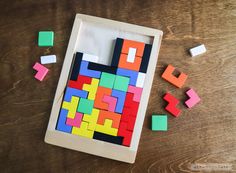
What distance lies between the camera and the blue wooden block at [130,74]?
81 centimetres

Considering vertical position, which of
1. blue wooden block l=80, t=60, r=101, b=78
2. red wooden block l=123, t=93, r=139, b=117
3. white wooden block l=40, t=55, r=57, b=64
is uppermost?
white wooden block l=40, t=55, r=57, b=64

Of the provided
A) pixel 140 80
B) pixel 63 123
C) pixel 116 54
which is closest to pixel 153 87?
pixel 140 80

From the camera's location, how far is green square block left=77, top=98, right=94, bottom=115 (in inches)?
31.7

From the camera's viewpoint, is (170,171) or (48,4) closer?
(170,171)

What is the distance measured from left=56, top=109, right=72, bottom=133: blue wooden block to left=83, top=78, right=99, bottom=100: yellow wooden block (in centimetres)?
9

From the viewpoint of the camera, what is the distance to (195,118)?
0.79 m

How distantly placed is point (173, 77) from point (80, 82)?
0.90 ft

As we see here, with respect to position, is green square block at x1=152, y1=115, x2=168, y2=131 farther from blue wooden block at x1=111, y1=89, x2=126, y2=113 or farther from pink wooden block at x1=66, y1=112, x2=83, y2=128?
pink wooden block at x1=66, y1=112, x2=83, y2=128

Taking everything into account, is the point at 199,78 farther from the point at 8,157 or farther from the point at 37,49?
the point at 8,157

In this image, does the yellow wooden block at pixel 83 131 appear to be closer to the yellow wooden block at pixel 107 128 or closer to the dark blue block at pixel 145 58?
the yellow wooden block at pixel 107 128

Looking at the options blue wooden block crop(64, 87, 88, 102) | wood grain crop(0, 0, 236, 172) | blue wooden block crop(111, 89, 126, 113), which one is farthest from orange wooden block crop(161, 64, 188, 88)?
blue wooden block crop(64, 87, 88, 102)

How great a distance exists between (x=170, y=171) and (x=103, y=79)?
32cm

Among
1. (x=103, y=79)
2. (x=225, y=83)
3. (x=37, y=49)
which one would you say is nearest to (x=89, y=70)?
(x=103, y=79)

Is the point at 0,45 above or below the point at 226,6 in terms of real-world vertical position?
below
